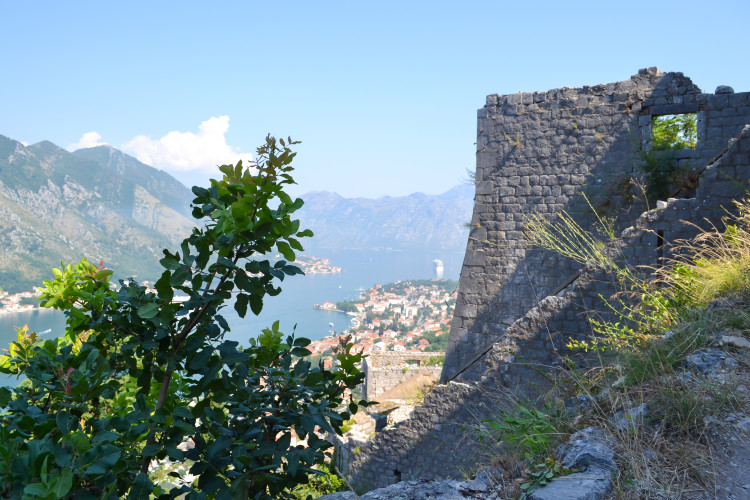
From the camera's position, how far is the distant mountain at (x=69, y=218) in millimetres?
61188

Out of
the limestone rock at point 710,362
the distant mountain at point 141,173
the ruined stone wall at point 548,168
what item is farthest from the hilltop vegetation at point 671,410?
the distant mountain at point 141,173

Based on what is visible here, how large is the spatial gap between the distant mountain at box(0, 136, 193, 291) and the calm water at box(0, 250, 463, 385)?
9638 millimetres

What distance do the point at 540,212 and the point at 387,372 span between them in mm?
9230

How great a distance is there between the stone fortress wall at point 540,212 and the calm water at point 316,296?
269 cm

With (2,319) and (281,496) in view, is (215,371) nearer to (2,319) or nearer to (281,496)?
(281,496)

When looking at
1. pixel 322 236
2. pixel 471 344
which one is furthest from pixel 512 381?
pixel 322 236

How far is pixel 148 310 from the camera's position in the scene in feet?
6.26

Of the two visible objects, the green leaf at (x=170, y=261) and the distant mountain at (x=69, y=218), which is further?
the distant mountain at (x=69, y=218)

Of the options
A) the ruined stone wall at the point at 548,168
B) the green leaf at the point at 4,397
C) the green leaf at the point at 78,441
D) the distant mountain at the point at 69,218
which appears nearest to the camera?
the green leaf at the point at 78,441

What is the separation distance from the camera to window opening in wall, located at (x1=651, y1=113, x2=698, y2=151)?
21.8ft

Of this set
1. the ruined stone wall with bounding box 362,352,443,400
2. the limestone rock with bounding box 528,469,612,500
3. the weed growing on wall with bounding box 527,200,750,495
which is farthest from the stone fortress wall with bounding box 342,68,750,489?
the ruined stone wall with bounding box 362,352,443,400

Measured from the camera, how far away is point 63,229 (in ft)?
263

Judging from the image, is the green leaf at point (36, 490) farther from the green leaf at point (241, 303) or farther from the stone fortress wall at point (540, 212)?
the stone fortress wall at point (540, 212)

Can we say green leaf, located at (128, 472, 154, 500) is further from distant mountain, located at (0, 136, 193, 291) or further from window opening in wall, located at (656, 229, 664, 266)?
distant mountain, located at (0, 136, 193, 291)
